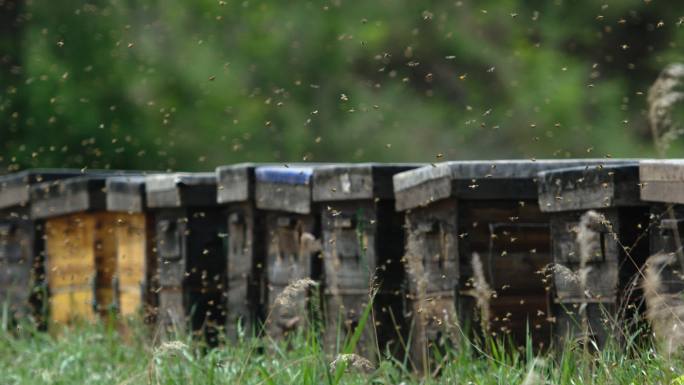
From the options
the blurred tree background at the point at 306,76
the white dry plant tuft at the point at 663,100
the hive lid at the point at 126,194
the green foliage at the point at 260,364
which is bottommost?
the green foliage at the point at 260,364

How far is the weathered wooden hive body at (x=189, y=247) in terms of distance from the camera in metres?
7.67

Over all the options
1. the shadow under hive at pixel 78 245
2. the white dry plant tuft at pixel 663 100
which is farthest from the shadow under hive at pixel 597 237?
the shadow under hive at pixel 78 245

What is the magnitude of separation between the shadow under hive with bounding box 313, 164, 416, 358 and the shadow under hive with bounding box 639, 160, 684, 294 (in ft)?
5.00

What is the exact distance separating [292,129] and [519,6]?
3.34 meters

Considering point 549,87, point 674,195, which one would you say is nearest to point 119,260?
point 674,195

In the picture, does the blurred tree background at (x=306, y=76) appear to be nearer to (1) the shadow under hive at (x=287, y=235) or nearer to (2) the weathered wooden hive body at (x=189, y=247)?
(2) the weathered wooden hive body at (x=189, y=247)

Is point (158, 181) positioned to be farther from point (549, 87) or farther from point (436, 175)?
point (549, 87)

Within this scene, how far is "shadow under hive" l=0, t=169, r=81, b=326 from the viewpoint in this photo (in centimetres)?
921

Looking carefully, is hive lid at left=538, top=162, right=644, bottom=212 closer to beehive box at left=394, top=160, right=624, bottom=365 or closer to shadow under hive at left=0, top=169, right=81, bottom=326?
beehive box at left=394, top=160, right=624, bottom=365

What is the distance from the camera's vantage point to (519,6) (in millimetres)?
19047

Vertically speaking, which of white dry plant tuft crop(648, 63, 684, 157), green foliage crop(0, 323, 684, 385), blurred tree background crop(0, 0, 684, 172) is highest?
blurred tree background crop(0, 0, 684, 172)

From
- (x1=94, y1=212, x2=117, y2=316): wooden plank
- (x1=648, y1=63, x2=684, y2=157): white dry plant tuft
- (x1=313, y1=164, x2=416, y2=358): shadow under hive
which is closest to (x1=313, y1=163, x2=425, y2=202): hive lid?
(x1=313, y1=164, x2=416, y2=358): shadow under hive

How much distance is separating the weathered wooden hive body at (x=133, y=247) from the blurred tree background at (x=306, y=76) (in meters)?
9.45

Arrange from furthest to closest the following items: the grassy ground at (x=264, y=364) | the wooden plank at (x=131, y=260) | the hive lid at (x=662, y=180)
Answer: the wooden plank at (x=131, y=260)
the hive lid at (x=662, y=180)
the grassy ground at (x=264, y=364)
